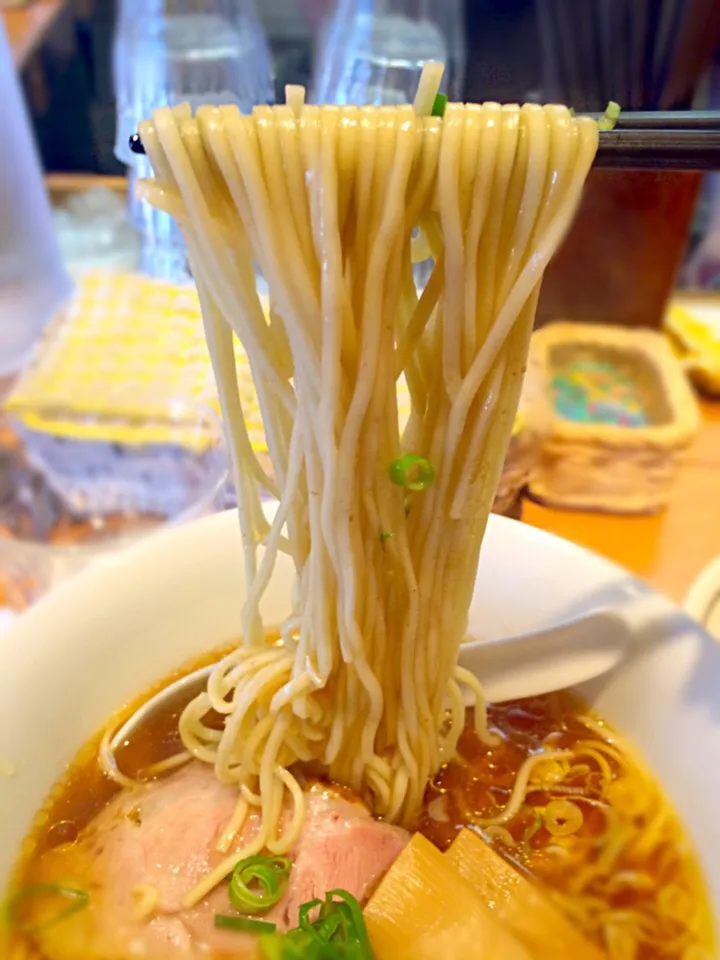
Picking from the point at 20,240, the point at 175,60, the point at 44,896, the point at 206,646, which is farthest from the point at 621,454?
the point at 20,240

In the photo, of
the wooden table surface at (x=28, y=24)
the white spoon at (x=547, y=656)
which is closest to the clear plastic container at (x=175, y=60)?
the wooden table surface at (x=28, y=24)

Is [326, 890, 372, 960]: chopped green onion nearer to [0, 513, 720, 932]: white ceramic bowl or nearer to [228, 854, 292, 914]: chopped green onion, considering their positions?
[228, 854, 292, 914]: chopped green onion

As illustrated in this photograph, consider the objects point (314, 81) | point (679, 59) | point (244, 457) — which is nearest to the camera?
point (244, 457)

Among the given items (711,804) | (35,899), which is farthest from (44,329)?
(711,804)

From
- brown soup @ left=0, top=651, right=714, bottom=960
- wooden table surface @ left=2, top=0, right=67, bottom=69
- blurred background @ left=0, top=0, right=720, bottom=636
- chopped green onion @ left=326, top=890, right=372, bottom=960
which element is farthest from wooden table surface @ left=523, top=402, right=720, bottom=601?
wooden table surface @ left=2, top=0, right=67, bottom=69

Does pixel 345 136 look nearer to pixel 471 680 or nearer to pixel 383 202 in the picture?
pixel 383 202

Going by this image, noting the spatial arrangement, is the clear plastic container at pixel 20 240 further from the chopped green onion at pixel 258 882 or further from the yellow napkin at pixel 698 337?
the yellow napkin at pixel 698 337
